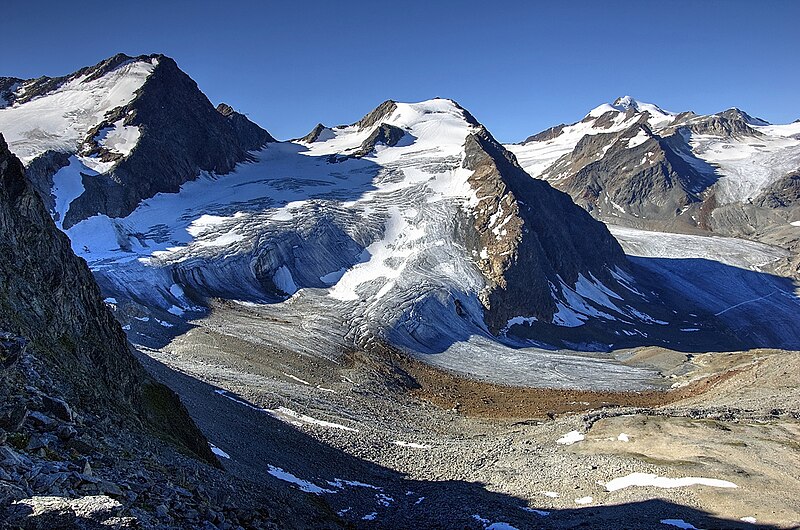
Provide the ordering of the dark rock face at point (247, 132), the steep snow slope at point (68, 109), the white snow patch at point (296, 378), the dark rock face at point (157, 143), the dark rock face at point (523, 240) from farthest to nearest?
the dark rock face at point (247, 132) → the steep snow slope at point (68, 109) → the dark rock face at point (157, 143) → the dark rock face at point (523, 240) → the white snow patch at point (296, 378)

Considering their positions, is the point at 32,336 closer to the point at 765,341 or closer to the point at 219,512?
the point at 219,512

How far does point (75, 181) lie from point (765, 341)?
13467 centimetres

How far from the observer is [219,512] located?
15.6 metres

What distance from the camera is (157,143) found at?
11812cm

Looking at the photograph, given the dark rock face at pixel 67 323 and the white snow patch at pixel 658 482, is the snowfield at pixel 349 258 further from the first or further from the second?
the dark rock face at pixel 67 323

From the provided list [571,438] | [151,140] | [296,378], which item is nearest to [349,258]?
[296,378]

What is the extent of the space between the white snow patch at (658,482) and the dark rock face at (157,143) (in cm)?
8187

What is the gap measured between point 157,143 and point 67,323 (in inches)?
4092

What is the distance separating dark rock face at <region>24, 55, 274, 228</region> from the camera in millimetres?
99188

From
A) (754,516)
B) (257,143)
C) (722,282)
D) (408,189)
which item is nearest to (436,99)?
(257,143)

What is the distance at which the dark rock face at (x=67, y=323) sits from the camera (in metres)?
20.2

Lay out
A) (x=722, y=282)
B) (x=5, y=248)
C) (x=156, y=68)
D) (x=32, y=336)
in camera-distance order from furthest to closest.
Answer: (x=722, y=282) < (x=156, y=68) < (x=5, y=248) < (x=32, y=336)

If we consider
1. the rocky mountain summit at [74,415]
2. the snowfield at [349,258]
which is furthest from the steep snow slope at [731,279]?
the rocky mountain summit at [74,415]

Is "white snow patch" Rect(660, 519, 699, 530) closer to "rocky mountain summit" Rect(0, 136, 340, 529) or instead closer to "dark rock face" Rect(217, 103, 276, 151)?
"rocky mountain summit" Rect(0, 136, 340, 529)
